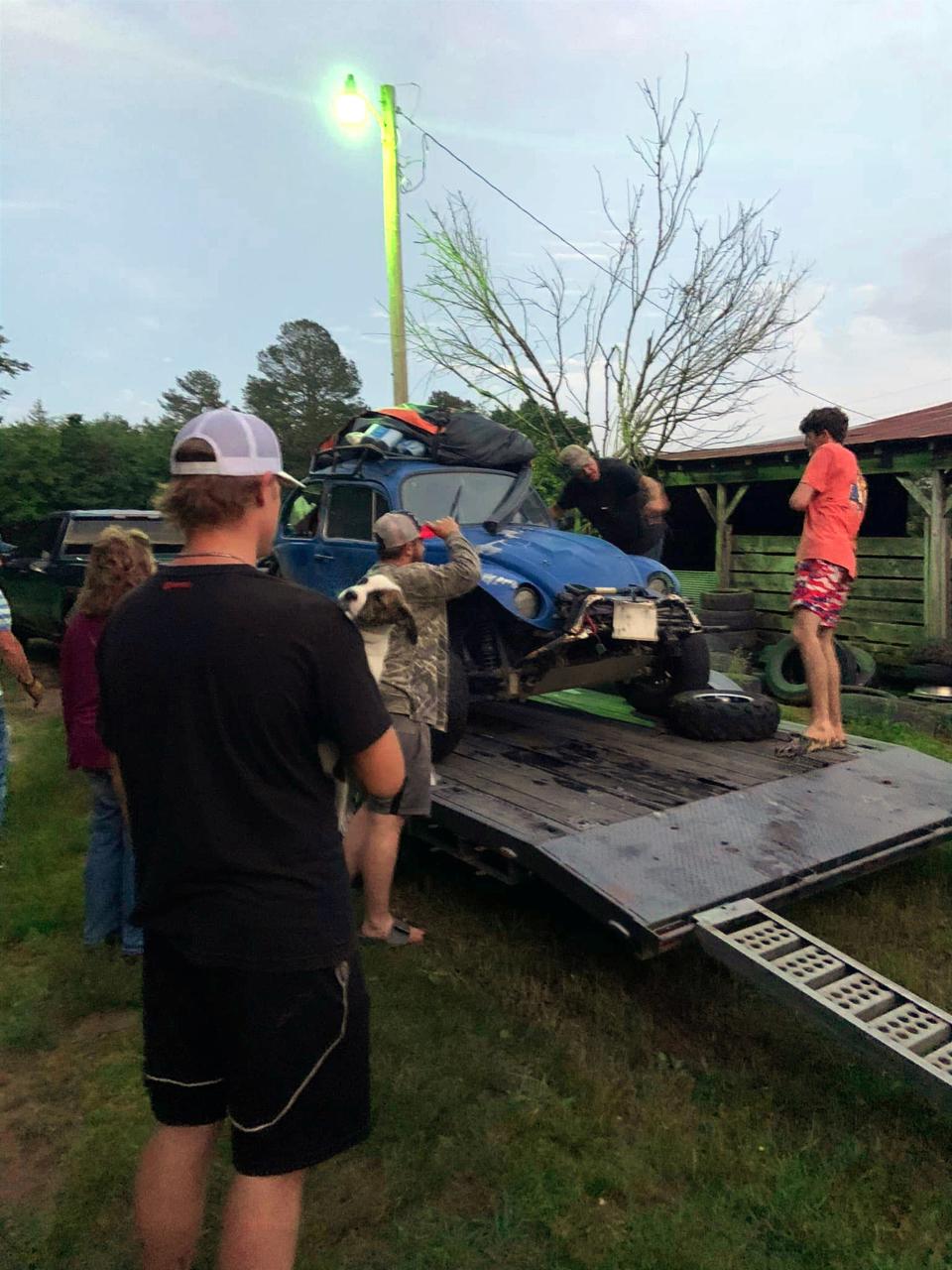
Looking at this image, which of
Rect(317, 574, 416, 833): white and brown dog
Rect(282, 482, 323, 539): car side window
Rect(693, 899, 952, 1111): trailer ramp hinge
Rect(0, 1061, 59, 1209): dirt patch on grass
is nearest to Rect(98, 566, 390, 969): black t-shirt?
Rect(317, 574, 416, 833): white and brown dog

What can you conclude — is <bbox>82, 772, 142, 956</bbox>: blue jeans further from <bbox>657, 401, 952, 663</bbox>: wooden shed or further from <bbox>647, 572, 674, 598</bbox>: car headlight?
<bbox>657, 401, 952, 663</bbox>: wooden shed

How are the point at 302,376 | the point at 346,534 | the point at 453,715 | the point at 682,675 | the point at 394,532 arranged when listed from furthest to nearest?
the point at 302,376 → the point at 346,534 → the point at 682,675 → the point at 453,715 → the point at 394,532

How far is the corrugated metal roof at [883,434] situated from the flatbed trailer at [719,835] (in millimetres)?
5942

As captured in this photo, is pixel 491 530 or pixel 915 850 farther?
pixel 491 530

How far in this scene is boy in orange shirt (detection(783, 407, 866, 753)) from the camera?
5.06 meters

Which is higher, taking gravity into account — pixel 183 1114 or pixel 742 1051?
pixel 183 1114

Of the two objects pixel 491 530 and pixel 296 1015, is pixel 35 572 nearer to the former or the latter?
pixel 491 530

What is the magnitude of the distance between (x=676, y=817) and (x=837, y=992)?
1209 millimetres

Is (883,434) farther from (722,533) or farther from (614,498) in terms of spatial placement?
(614,498)

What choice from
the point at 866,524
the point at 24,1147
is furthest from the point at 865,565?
the point at 24,1147

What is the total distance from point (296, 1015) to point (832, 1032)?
1.77m

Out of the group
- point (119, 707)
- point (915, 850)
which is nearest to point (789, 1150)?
Answer: point (915, 850)

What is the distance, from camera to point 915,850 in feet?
12.7

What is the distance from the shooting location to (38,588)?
10727 millimetres
